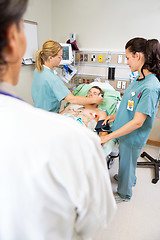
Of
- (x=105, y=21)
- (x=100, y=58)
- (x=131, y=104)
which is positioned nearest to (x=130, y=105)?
(x=131, y=104)

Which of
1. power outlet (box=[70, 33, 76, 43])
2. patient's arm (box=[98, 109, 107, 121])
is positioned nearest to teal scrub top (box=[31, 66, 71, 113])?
patient's arm (box=[98, 109, 107, 121])

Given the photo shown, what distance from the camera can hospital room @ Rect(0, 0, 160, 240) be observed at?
1.62 meters

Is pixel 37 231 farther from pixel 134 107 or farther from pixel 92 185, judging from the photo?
pixel 134 107

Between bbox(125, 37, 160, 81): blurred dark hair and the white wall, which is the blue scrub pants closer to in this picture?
bbox(125, 37, 160, 81): blurred dark hair

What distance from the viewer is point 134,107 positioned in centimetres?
160

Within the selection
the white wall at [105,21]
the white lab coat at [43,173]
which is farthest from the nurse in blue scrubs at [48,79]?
the white wall at [105,21]

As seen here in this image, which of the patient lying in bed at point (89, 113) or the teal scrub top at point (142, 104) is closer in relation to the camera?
the teal scrub top at point (142, 104)

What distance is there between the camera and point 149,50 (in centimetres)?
141

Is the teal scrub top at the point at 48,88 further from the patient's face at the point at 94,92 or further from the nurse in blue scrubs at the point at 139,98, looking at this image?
the patient's face at the point at 94,92

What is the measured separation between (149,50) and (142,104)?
43cm

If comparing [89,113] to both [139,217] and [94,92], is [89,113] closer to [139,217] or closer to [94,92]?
[94,92]

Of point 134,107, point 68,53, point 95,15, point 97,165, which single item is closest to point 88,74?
point 68,53

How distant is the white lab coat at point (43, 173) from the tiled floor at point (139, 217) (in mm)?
1421

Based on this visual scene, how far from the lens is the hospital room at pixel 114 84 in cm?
162
